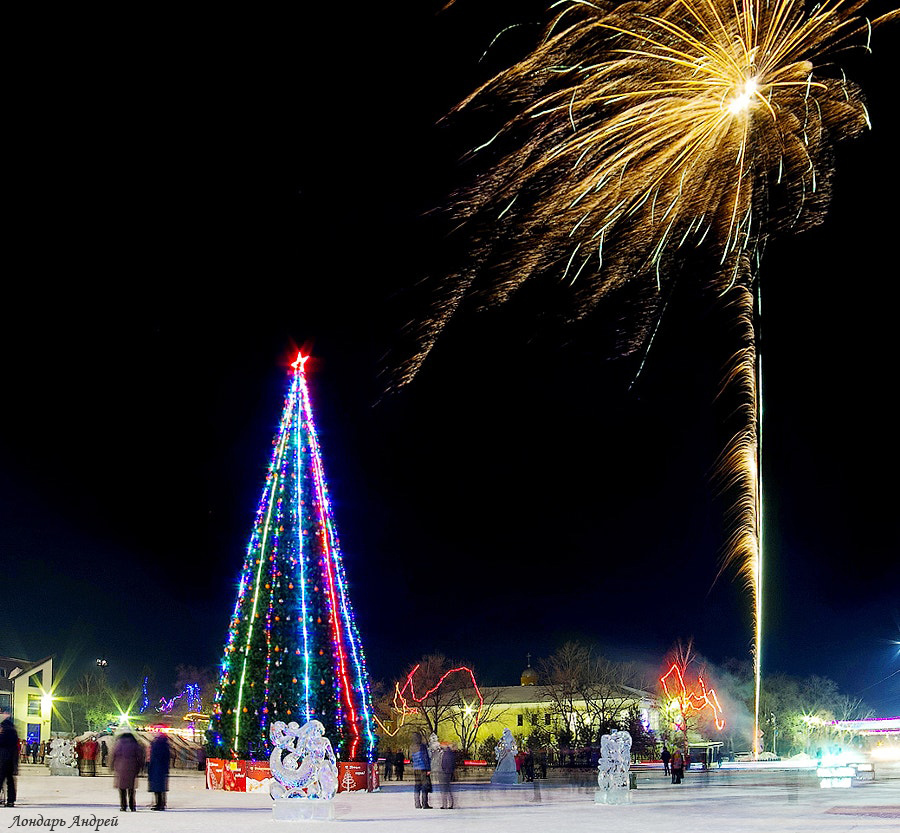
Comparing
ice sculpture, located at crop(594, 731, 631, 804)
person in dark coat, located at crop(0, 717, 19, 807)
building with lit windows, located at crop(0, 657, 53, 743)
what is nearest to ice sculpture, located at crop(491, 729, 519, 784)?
ice sculpture, located at crop(594, 731, 631, 804)

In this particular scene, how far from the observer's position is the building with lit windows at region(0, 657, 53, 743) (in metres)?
82.3

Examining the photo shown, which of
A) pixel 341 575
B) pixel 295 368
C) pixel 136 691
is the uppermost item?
pixel 295 368

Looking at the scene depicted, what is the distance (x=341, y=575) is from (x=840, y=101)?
44.9 ft

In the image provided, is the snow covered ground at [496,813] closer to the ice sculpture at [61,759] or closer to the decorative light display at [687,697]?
the ice sculpture at [61,759]

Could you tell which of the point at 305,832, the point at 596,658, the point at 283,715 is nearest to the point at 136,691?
the point at 596,658

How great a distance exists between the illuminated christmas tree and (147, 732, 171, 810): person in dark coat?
4896 mm

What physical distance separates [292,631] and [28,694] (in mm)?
72999

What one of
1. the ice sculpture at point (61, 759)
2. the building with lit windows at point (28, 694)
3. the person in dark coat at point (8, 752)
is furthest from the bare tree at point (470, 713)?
the person in dark coat at point (8, 752)

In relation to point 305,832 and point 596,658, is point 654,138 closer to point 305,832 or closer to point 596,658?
point 305,832

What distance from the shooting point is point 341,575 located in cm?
2241

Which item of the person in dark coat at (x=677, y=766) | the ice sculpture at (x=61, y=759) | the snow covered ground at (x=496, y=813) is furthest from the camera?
the ice sculpture at (x=61, y=759)

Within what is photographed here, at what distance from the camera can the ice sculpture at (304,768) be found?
15.4m

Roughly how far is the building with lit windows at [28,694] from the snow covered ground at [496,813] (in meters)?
65.0

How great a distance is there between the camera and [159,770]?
1662cm
